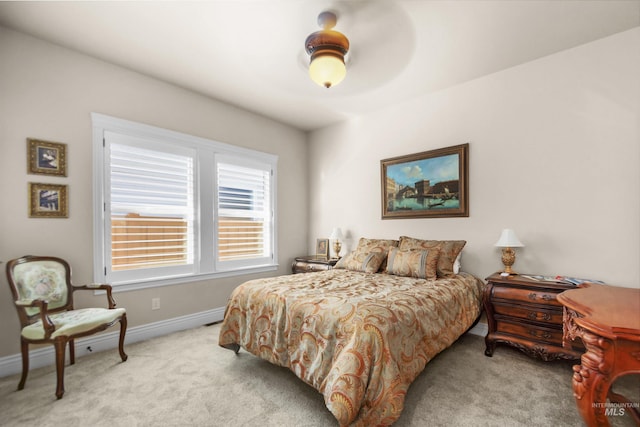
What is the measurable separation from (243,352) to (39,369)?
1659 mm

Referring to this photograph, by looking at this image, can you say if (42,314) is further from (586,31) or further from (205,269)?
(586,31)

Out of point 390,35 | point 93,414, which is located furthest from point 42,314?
point 390,35

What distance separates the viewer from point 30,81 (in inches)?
96.4

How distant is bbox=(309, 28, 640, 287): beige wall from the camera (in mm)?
2404

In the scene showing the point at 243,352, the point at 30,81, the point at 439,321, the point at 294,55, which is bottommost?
the point at 243,352

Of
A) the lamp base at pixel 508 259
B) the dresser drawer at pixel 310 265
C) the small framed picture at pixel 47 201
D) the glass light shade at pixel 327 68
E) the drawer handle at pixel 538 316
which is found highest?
the glass light shade at pixel 327 68

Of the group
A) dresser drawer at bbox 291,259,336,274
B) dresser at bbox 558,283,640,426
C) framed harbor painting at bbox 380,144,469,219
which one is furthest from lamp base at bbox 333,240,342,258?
dresser at bbox 558,283,640,426

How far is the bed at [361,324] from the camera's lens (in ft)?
4.96

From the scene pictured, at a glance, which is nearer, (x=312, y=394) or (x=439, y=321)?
(x=312, y=394)

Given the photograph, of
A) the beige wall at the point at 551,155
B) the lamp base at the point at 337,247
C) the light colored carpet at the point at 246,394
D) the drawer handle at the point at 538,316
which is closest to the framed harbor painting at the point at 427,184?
the beige wall at the point at 551,155

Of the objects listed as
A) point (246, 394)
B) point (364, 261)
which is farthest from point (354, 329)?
point (364, 261)

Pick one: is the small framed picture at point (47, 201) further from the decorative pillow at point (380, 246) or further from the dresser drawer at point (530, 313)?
the dresser drawer at point (530, 313)

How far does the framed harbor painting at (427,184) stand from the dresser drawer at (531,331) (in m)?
1.21

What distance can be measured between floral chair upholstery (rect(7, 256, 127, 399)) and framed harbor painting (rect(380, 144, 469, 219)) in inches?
127
